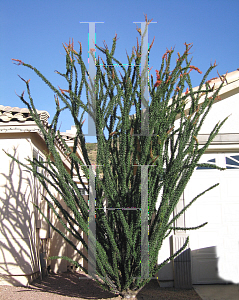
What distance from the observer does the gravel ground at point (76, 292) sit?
4977 millimetres

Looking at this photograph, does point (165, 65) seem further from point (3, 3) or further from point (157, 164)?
point (3, 3)

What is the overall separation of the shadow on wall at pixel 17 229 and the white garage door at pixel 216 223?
3.33m

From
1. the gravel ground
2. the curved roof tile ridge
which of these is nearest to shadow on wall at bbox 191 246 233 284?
the gravel ground

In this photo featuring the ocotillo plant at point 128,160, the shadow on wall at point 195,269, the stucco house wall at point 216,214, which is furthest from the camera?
the stucco house wall at point 216,214

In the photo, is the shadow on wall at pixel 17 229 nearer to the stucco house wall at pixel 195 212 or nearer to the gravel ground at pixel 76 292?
the stucco house wall at pixel 195 212

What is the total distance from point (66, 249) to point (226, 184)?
196 inches

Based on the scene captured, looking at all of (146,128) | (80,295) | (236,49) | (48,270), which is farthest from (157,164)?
(48,270)

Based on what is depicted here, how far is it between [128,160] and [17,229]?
3.46m

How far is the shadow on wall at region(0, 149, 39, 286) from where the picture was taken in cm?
637

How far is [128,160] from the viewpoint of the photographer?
14.4ft

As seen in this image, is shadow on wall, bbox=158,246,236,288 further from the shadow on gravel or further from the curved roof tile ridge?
the curved roof tile ridge

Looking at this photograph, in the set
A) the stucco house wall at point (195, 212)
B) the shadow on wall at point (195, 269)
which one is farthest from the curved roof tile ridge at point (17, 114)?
the shadow on wall at point (195, 269)

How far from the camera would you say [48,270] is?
820cm

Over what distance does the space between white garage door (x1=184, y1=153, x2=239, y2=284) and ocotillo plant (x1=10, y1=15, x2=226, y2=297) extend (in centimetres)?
196
